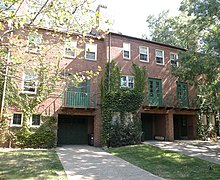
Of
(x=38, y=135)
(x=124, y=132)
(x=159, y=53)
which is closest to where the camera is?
(x=38, y=135)

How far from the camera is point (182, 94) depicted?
21.4m

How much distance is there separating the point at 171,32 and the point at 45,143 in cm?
2489

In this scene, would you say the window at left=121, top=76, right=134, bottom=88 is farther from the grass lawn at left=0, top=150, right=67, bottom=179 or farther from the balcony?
the grass lawn at left=0, top=150, right=67, bottom=179

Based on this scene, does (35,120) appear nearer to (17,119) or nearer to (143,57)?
(17,119)

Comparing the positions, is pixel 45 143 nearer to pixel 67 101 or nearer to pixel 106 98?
pixel 67 101

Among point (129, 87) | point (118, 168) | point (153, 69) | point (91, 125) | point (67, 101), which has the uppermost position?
point (153, 69)

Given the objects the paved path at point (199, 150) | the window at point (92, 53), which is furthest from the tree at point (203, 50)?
the window at point (92, 53)

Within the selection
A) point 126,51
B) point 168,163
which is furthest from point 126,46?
point 168,163

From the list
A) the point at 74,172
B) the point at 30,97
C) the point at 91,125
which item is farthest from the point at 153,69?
the point at 74,172

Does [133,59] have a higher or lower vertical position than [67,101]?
higher

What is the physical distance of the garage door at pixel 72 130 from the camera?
19.2 metres

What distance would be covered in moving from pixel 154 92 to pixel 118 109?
4.77 meters

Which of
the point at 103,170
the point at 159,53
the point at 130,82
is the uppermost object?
the point at 159,53

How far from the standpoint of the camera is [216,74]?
550 inches
